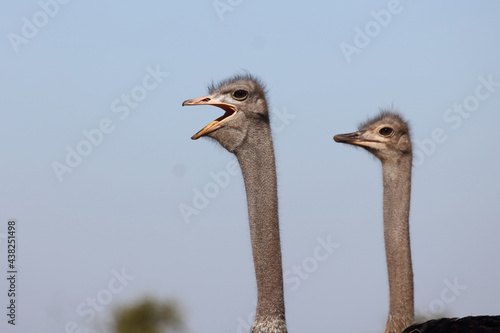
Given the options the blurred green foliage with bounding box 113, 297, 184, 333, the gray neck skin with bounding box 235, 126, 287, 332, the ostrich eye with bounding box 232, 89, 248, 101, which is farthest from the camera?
the blurred green foliage with bounding box 113, 297, 184, 333

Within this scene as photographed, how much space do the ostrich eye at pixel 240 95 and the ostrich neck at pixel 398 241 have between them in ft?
4.95

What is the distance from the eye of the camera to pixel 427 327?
6.70 m

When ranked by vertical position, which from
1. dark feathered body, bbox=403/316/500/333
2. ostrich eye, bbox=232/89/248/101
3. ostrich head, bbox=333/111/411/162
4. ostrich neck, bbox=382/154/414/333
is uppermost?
ostrich eye, bbox=232/89/248/101

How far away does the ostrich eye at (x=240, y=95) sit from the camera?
746 cm

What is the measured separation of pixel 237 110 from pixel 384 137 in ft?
5.17

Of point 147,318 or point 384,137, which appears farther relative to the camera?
point 147,318

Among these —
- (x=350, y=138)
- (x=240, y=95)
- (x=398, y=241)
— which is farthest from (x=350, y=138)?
(x=240, y=95)

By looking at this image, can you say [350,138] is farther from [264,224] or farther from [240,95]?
[264,224]

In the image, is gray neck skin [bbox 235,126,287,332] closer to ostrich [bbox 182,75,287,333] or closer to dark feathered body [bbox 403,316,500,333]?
ostrich [bbox 182,75,287,333]

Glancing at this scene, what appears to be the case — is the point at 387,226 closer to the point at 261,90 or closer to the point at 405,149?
the point at 405,149

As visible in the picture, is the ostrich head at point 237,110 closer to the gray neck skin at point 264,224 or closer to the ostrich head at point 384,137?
the gray neck skin at point 264,224

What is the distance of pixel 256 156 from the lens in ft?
24.0

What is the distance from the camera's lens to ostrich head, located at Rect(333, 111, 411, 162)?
836 centimetres

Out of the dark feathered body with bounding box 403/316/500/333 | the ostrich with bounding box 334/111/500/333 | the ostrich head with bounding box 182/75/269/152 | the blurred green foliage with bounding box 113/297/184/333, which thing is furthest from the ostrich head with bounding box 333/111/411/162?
the blurred green foliage with bounding box 113/297/184/333
